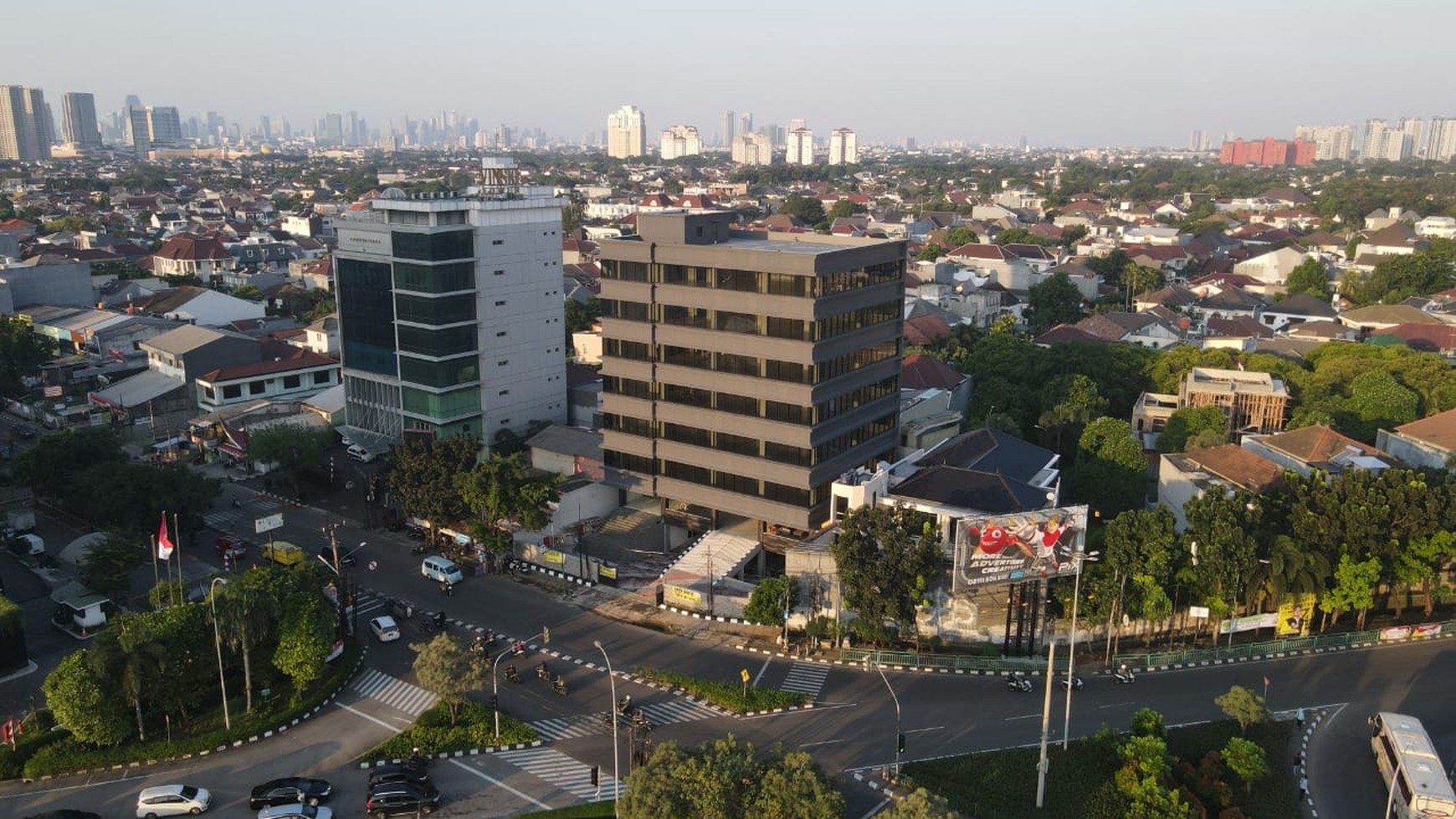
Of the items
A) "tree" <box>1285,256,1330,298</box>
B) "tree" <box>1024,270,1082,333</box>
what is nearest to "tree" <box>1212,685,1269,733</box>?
"tree" <box>1024,270,1082,333</box>

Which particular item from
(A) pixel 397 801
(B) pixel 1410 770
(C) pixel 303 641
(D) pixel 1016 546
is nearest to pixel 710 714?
(A) pixel 397 801

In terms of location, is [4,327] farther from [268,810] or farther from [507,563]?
[268,810]

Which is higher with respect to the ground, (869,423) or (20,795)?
(869,423)

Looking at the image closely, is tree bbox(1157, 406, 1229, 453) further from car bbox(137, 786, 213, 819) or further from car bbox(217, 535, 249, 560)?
car bbox(137, 786, 213, 819)

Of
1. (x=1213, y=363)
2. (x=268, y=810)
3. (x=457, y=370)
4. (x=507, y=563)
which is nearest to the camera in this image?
(x=268, y=810)

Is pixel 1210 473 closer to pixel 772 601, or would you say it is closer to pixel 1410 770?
pixel 1410 770

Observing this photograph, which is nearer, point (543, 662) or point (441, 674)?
point (441, 674)

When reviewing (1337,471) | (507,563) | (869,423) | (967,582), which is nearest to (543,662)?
(507,563)
